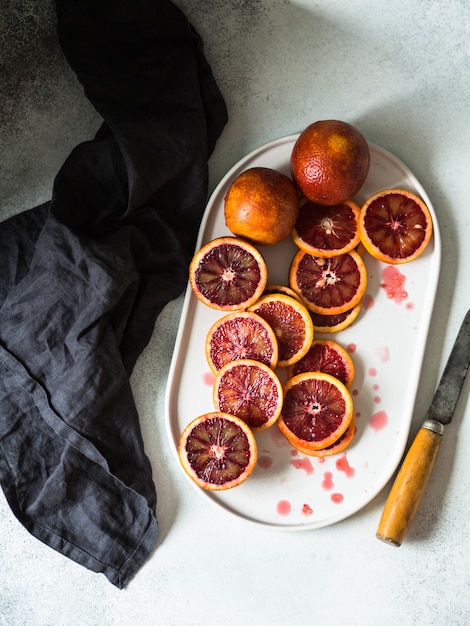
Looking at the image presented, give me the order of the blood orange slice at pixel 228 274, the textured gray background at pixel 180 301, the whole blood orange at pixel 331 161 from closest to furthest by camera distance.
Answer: the whole blood orange at pixel 331 161
the blood orange slice at pixel 228 274
the textured gray background at pixel 180 301

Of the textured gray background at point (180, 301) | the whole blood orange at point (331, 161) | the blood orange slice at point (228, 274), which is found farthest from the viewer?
the textured gray background at point (180, 301)

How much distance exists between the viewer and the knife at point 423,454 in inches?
62.0

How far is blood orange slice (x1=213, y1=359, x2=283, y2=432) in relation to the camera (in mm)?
1533

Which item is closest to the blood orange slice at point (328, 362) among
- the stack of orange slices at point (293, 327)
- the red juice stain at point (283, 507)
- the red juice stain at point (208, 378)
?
the stack of orange slices at point (293, 327)

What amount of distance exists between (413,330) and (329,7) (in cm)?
90

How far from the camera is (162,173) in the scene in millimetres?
1611

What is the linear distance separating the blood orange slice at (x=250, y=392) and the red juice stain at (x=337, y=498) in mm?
278

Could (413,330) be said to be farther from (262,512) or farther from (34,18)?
(34,18)

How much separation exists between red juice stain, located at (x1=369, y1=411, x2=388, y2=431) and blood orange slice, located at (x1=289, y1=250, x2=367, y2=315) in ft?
0.96

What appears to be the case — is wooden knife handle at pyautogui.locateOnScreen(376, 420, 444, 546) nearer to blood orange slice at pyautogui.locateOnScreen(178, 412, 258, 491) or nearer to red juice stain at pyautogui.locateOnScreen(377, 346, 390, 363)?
red juice stain at pyautogui.locateOnScreen(377, 346, 390, 363)

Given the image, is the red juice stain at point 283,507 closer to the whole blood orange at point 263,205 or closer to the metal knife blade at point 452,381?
the metal knife blade at point 452,381

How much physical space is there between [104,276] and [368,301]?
27.1 inches

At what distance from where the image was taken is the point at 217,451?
1547 millimetres

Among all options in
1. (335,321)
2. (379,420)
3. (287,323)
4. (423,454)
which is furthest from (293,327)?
(423,454)
